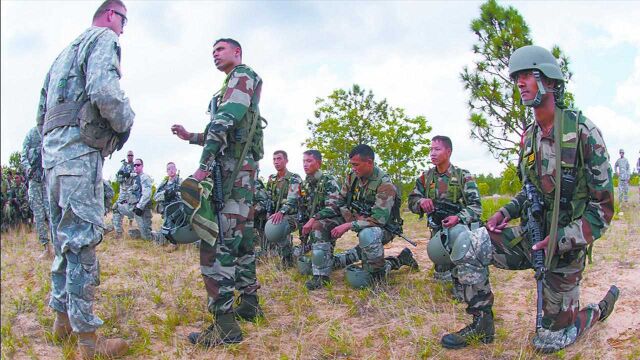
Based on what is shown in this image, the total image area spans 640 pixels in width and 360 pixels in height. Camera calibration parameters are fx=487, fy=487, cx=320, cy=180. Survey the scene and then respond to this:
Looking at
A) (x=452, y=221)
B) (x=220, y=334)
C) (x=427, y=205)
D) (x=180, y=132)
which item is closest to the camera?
(x=220, y=334)

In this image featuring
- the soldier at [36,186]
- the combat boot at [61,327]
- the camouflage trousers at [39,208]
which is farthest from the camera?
the camouflage trousers at [39,208]

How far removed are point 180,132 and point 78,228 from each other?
112 cm

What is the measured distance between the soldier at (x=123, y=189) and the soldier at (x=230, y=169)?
628 centimetres

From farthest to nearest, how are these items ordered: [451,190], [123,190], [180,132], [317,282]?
[123,190] → [317,282] → [451,190] → [180,132]

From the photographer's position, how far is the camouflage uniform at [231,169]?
357 cm

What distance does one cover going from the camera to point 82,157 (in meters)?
3.25

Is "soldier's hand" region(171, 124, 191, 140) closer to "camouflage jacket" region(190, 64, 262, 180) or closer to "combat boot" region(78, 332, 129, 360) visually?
"camouflage jacket" region(190, 64, 262, 180)

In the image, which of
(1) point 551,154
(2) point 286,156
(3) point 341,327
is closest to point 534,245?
(1) point 551,154

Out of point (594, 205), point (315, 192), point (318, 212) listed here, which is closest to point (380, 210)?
point (318, 212)

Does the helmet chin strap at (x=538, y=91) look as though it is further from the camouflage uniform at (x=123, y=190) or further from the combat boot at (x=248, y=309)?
the camouflage uniform at (x=123, y=190)

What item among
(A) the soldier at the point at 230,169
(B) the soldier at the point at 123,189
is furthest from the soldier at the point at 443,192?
(B) the soldier at the point at 123,189

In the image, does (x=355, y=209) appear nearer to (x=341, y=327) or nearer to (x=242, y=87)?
(x=341, y=327)

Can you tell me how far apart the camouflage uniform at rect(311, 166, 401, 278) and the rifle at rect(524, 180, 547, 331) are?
1908mm

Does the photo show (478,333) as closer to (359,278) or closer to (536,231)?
(536,231)
